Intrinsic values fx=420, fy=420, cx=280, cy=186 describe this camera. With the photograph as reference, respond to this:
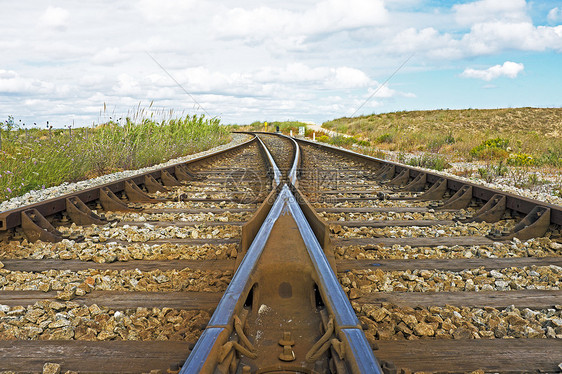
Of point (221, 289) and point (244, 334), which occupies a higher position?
Result: point (244, 334)

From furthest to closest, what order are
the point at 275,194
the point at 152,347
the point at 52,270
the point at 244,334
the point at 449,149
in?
the point at 449,149 → the point at 275,194 → the point at 52,270 → the point at 152,347 → the point at 244,334

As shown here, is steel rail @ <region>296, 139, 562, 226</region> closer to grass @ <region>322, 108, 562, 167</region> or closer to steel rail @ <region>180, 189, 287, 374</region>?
steel rail @ <region>180, 189, 287, 374</region>

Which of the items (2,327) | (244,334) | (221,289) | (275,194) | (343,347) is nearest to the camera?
(343,347)

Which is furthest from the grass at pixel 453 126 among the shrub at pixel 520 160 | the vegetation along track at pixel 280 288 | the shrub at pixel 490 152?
the vegetation along track at pixel 280 288

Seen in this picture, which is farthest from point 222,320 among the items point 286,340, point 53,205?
point 53,205

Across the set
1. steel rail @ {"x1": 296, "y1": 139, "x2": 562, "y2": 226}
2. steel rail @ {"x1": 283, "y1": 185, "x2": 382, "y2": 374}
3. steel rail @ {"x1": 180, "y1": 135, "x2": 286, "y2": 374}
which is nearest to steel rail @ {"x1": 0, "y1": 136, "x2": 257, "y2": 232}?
steel rail @ {"x1": 180, "y1": 135, "x2": 286, "y2": 374}

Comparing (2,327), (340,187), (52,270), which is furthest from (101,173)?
(2,327)

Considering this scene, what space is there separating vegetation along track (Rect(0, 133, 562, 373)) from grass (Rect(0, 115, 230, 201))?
93.1 inches

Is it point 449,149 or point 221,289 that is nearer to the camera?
point 221,289

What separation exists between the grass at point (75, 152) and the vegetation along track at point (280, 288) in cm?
236

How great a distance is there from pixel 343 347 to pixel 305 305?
53 cm

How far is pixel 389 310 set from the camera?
2.16 meters

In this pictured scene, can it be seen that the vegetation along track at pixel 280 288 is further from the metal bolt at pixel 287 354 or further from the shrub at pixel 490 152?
the shrub at pixel 490 152

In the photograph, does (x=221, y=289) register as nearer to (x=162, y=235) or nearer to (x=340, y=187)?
(x=162, y=235)
